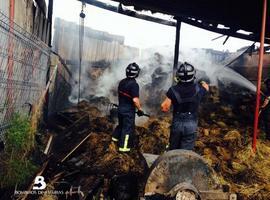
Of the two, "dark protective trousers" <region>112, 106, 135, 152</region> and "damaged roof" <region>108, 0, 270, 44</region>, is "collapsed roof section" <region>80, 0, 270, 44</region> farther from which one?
"dark protective trousers" <region>112, 106, 135, 152</region>

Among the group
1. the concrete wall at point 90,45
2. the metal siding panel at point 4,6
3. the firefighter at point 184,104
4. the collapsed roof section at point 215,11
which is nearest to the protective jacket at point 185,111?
the firefighter at point 184,104

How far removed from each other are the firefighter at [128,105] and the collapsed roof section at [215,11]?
10.2 ft

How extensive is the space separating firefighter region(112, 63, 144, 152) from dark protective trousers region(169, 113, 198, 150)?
155 cm

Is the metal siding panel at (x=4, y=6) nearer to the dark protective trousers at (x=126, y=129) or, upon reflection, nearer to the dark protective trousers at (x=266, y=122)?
the dark protective trousers at (x=126, y=129)

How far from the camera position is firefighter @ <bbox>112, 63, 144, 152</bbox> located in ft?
24.6

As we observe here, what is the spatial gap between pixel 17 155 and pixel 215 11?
6.78 m

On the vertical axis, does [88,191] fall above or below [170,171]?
below

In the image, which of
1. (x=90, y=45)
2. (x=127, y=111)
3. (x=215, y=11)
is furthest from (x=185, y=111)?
(x=90, y=45)

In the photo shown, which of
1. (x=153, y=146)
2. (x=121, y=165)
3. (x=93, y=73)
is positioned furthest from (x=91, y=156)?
(x=93, y=73)

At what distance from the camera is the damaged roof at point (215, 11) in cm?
939

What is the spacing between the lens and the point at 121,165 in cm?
720

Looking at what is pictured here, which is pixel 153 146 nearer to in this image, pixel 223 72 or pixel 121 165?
pixel 121 165

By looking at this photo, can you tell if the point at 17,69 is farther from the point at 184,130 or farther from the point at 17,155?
the point at 184,130

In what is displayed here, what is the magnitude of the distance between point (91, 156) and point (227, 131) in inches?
159
